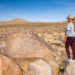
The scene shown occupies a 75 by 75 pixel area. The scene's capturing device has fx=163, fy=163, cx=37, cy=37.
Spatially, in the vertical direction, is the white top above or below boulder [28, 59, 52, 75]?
above

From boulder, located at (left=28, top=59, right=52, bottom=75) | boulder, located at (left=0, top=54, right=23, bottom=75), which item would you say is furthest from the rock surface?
boulder, located at (left=0, top=54, right=23, bottom=75)

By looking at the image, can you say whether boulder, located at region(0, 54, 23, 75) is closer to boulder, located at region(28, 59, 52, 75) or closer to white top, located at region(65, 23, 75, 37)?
boulder, located at region(28, 59, 52, 75)

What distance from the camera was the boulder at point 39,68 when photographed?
5012mm

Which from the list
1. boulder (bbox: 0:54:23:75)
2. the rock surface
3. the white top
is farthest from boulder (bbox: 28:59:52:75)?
the white top

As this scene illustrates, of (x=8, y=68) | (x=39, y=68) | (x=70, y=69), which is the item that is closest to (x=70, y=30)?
(x=70, y=69)

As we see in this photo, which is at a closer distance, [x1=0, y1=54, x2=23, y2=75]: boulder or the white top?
[x1=0, y1=54, x2=23, y2=75]: boulder

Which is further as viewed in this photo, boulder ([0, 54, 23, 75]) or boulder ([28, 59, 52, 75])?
boulder ([28, 59, 52, 75])

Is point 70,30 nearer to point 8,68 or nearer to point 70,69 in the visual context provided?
point 70,69

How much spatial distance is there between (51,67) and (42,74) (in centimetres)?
48

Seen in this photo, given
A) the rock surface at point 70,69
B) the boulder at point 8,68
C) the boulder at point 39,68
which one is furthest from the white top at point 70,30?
the boulder at point 8,68

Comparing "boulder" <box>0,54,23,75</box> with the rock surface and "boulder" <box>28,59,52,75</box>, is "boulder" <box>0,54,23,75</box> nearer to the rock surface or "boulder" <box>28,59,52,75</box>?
"boulder" <box>28,59,52,75</box>

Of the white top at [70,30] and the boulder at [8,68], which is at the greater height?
the white top at [70,30]

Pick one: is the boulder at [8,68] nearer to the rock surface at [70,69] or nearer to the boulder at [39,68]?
the boulder at [39,68]

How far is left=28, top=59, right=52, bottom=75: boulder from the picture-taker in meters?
5.01
